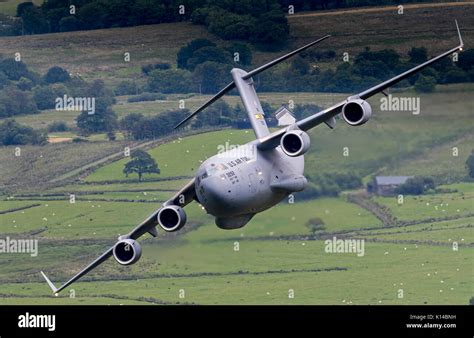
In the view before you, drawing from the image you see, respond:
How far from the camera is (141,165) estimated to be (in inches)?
4080

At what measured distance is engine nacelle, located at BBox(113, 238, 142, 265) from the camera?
78062mm

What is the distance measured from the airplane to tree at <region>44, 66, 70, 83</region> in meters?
38.5

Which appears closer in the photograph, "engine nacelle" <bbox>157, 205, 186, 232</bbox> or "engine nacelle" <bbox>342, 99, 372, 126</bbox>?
"engine nacelle" <bbox>342, 99, 372, 126</bbox>

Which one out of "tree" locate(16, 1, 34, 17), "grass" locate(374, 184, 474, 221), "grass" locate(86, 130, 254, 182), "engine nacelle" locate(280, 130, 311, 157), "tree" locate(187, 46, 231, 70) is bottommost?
"engine nacelle" locate(280, 130, 311, 157)

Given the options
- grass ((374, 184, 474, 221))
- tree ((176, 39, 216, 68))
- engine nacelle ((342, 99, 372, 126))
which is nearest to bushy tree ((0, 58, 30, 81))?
tree ((176, 39, 216, 68))

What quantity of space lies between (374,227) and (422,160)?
3.81 meters

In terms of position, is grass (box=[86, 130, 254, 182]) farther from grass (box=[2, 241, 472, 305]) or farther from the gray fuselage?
the gray fuselage

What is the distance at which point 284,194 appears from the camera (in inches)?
3007

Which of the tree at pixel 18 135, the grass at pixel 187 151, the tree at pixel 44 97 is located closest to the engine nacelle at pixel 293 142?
the grass at pixel 187 151

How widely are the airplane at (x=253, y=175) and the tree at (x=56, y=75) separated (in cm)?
3854

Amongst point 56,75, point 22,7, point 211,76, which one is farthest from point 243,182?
point 22,7

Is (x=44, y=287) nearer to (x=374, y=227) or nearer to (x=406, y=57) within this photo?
(x=374, y=227)

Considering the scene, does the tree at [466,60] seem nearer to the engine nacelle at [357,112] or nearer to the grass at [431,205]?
the grass at [431,205]

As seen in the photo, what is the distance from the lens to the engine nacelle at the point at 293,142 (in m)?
72.7
